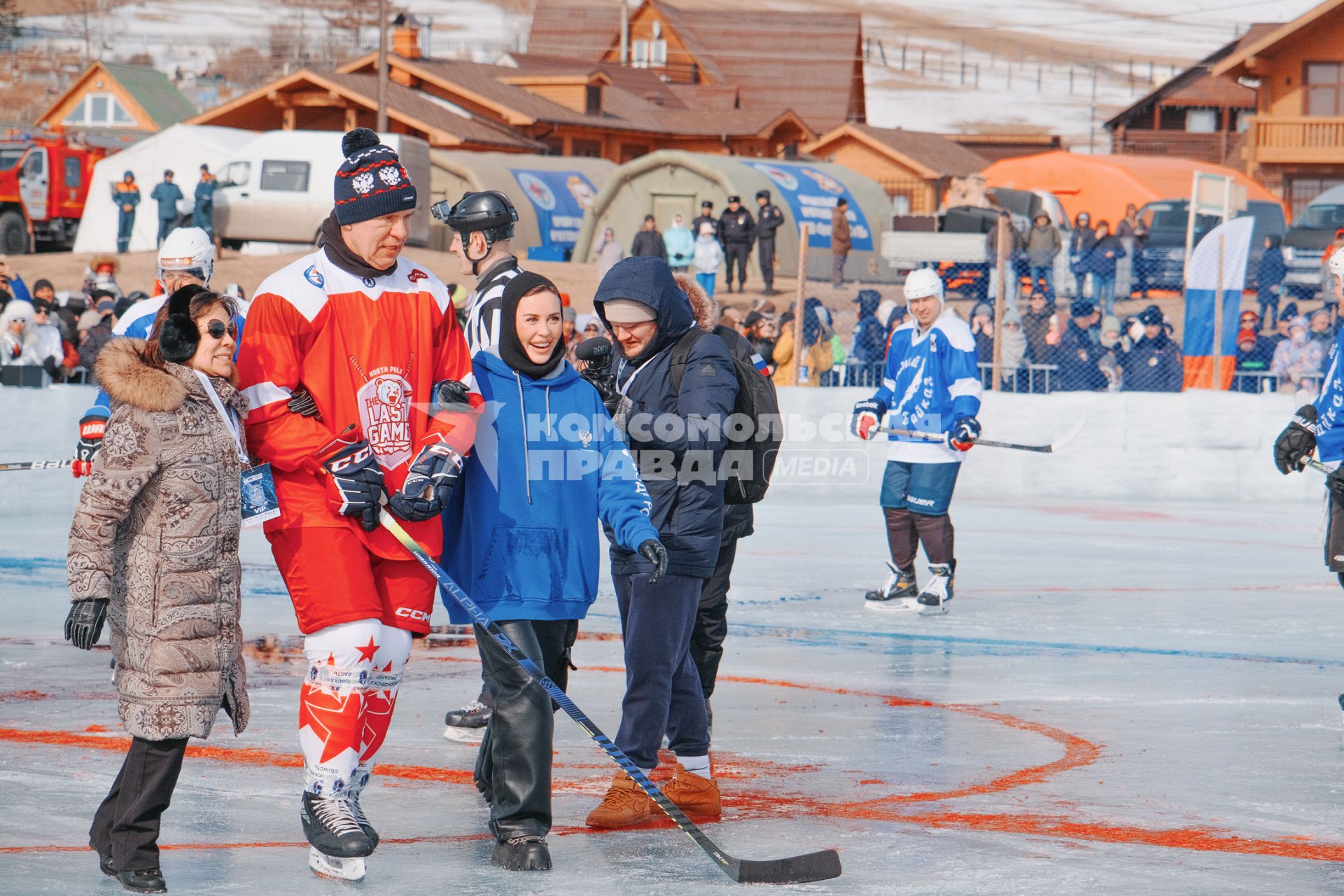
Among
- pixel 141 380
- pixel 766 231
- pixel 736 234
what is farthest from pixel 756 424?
pixel 766 231

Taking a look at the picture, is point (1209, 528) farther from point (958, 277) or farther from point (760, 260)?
point (760, 260)

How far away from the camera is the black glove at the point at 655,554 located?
4.71m

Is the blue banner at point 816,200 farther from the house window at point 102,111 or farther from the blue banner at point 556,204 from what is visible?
the house window at point 102,111

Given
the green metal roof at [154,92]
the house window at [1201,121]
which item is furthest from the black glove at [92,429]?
the green metal roof at [154,92]

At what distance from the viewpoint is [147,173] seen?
3441 centimetres

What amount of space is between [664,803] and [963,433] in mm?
5135

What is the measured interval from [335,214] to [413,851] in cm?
167

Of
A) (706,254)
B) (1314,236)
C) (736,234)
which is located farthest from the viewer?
(1314,236)

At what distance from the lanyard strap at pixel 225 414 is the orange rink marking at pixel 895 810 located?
1.05 meters

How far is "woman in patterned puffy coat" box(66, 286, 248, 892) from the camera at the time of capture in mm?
4312

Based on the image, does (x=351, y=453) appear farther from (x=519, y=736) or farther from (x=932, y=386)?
(x=932, y=386)

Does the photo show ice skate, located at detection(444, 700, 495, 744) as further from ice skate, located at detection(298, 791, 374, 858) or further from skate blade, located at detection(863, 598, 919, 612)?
skate blade, located at detection(863, 598, 919, 612)

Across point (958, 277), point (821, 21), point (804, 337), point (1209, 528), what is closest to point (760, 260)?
point (958, 277)

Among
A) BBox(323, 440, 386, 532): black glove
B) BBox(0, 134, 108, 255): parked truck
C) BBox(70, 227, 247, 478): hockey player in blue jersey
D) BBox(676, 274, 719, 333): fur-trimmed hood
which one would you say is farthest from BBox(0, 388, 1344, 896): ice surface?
BBox(0, 134, 108, 255): parked truck
